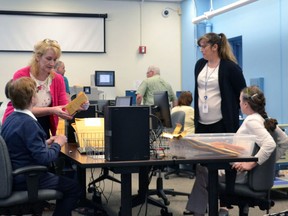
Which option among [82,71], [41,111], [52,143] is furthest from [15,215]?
[82,71]

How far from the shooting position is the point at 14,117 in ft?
8.45

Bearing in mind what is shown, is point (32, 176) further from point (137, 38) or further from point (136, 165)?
point (137, 38)

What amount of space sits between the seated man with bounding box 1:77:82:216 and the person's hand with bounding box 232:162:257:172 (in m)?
1.00

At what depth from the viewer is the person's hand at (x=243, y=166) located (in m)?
2.62

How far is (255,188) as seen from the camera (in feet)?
8.68

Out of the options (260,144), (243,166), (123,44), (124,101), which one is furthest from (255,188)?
(123,44)

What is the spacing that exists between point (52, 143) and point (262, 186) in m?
1.29

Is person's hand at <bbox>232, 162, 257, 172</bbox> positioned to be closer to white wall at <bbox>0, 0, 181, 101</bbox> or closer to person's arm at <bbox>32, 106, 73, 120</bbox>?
person's arm at <bbox>32, 106, 73, 120</bbox>

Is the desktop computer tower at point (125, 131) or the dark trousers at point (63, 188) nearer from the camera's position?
the desktop computer tower at point (125, 131)

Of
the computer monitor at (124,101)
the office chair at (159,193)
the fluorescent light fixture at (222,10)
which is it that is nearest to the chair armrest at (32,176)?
the office chair at (159,193)

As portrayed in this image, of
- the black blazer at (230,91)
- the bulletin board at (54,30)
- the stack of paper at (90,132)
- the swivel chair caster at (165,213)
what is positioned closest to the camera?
the stack of paper at (90,132)

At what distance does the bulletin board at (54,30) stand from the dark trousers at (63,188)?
6159mm

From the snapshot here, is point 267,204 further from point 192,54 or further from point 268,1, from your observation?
point 192,54

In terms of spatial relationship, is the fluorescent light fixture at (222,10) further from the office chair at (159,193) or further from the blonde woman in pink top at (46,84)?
the blonde woman in pink top at (46,84)
